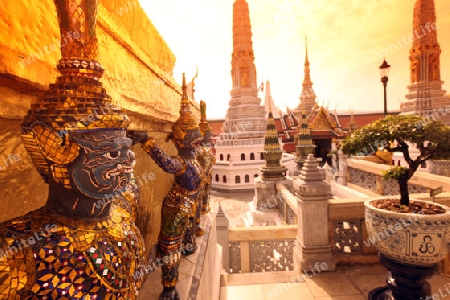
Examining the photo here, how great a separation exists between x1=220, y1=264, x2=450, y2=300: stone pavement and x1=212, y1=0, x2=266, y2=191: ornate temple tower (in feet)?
47.6

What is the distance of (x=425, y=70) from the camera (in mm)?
18047

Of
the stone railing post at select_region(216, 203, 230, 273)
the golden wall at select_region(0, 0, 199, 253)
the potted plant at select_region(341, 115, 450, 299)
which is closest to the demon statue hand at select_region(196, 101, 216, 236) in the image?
the golden wall at select_region(0, 0, 199, 253)

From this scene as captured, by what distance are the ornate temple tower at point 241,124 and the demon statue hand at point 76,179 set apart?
1798 cm

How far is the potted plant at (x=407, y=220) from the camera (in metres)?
2.85

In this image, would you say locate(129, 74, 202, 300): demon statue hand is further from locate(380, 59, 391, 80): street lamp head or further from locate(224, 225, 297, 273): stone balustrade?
locate(380, 59, 391, 80): street lamp head

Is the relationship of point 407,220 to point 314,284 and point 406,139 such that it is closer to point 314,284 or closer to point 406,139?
point 406,139

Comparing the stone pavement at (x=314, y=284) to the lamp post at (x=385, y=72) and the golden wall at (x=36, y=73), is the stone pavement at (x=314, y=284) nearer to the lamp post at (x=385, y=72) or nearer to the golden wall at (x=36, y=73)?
the golden wall at (x=36, y=73)

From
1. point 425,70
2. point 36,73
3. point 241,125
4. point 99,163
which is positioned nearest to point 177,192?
point 99,163

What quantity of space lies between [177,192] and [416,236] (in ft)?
8.99

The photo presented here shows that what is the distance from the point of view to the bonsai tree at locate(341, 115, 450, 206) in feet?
10.6

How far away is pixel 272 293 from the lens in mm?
3947

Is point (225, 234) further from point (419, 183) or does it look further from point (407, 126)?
point (419, 183)

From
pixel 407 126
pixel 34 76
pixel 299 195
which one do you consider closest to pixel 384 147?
pixel 407 126

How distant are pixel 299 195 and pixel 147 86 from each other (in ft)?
11.5
